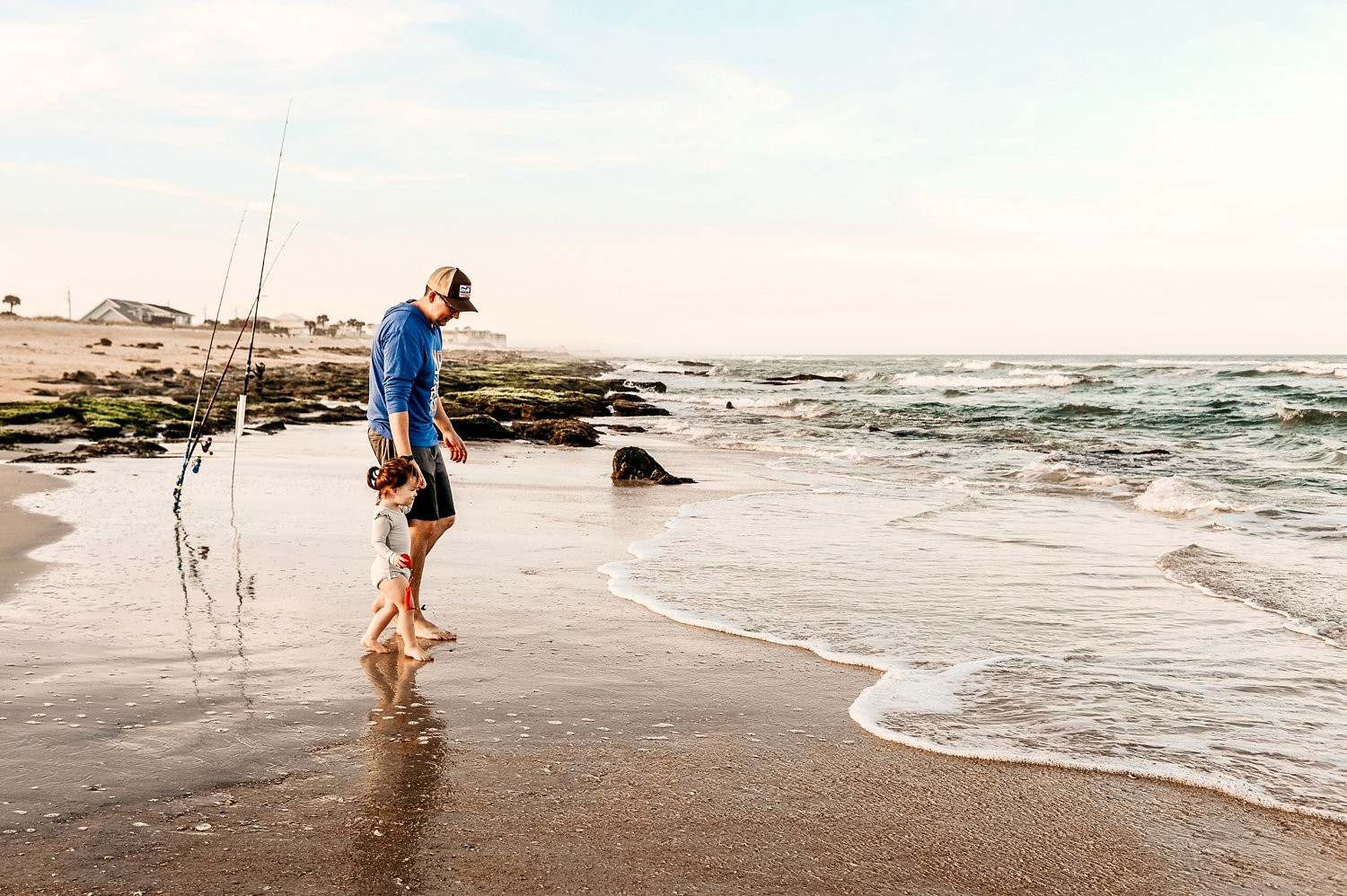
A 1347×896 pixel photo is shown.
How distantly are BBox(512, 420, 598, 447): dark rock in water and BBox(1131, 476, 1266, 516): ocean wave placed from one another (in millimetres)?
8674

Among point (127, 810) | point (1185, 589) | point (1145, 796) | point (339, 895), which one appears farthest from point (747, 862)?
point (1185, 589)

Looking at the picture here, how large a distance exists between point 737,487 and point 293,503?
5.05m

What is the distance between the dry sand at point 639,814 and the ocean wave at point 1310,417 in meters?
25.0

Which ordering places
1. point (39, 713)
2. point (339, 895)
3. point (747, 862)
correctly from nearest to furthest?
1. point (339, 895)
2. point (747, 862)
3. point (39, 713)

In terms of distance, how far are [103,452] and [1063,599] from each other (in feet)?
34.5

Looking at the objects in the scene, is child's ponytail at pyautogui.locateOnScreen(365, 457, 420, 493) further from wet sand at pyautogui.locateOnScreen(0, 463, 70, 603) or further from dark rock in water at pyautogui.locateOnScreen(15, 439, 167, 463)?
dark rock in water at pyautogui.locateOnScreen(15, 439, 167, 463)

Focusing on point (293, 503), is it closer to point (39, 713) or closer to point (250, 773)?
point (39, 713)

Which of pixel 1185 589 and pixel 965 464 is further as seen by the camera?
pixel 965 464

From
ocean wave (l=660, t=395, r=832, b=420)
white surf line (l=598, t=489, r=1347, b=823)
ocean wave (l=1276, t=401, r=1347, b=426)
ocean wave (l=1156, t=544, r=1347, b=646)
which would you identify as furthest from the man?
ocean wave (l=1276, t=401, r=1347, b=426)

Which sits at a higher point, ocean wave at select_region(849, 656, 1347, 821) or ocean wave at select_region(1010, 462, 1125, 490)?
ocean wave at select_region(849, 656, 1347, 821)

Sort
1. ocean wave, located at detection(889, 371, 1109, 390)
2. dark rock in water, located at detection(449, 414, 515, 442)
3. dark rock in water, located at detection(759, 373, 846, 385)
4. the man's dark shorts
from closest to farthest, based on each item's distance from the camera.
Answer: the man's dark shorts
dark rock in water, located at detection(449, 414, 515, 442)
ocean wave, located at detection(889, 371, 1109, 390)
dark rock in water, located at detection(759, 373, 846, 385)

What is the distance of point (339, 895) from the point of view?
2.32m

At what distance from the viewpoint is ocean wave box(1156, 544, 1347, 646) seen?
5.50 meters

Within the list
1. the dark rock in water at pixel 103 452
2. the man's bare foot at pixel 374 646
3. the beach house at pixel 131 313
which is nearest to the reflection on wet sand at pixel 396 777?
the man's bare foot at pixel 374 646
